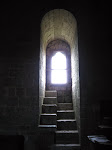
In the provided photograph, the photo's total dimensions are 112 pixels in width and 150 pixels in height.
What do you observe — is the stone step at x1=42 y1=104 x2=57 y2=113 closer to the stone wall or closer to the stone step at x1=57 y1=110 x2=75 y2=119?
the stone step at x1=57 y1=110 x2=75 y2=119

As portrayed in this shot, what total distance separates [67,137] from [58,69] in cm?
294

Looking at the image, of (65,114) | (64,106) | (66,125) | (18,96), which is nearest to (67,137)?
(66,125)

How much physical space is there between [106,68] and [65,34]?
89.6 inches

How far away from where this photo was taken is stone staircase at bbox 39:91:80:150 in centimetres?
368

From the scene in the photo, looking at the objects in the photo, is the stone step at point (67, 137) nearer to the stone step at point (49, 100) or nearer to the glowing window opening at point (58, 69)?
the stone step at point (49, 100)

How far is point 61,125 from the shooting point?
423cm

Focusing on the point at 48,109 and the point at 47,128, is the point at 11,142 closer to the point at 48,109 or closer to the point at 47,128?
the point at 47,128

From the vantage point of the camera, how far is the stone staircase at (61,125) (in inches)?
145

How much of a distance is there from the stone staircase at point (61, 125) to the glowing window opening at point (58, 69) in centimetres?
131

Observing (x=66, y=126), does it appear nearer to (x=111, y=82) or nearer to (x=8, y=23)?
(x=111, y=82)

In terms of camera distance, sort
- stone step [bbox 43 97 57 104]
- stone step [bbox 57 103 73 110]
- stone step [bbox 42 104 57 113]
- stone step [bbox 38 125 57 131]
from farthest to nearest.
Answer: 1. stone step [bbox 57 103 73 110]
2. stone step [bbox 43 97 57 104]
3. stone step [bbox 42 104 57 113]
4. stone step [bbox 38 125 57 131]

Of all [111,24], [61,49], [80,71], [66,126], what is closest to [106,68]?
[80,71]

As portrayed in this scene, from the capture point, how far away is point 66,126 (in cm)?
423

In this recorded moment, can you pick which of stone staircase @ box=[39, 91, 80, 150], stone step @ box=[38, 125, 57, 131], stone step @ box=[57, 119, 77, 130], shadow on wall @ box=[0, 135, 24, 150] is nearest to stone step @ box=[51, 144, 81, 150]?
stone staircase @ box=[39, 91, 80, 150]
